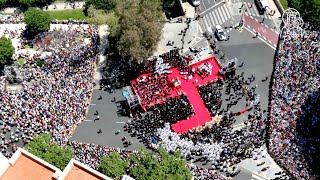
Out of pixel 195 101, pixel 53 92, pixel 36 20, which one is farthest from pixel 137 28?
pixel 36 20

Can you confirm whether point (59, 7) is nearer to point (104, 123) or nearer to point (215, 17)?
point (104, 123)

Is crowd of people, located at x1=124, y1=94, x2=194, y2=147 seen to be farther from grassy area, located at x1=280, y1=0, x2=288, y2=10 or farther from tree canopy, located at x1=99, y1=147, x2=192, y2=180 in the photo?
grassy area, located at x1=280, y1=0, x2=288, y2=10

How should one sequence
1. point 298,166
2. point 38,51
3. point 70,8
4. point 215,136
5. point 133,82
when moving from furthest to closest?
point 70,8
point 38,51
point 133,82
point 215,136
point 298,166

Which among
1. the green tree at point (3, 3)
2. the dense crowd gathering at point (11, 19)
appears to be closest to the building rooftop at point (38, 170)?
the dense crowd gathering at point (11, 19)

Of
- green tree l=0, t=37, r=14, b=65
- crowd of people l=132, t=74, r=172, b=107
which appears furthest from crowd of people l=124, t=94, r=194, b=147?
Result: green tree l=0, t=37, r=14, b=65

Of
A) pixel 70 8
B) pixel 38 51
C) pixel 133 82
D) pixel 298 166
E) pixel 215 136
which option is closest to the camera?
pixel 298 166

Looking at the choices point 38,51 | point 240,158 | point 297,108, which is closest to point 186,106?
point 240,158

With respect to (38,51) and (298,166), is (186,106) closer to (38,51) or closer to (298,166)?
(298,166)

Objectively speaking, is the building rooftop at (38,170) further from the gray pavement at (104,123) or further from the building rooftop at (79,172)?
the gray pavement at (104,123)
